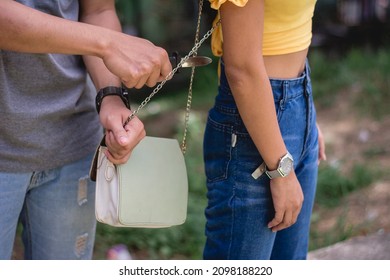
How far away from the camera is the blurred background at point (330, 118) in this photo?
148 inches

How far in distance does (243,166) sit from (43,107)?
56 centimetres

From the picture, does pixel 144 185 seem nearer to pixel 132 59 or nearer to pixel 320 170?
pixel 132 59

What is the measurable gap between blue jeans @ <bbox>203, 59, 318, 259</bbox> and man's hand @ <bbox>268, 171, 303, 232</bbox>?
1.1 inches

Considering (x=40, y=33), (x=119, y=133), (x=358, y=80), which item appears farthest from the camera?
(x=358, y=80)

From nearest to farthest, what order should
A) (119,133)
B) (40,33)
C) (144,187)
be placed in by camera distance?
(40,33), (119,133), (144,187)

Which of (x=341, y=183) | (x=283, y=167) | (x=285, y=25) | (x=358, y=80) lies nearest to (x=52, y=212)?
(x=283, y=167)

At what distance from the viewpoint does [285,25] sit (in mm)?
1720

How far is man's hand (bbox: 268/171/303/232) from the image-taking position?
5.75 feet

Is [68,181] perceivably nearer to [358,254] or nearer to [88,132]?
[88,132]

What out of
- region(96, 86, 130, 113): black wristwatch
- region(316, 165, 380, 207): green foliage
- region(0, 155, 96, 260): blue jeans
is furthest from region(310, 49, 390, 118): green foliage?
region(96, 86, 130, 113): black wristwatch

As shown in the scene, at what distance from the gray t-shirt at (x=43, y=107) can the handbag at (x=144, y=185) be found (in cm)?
16

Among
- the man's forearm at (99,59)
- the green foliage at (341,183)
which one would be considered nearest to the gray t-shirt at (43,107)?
the man's forearm at (99,59)

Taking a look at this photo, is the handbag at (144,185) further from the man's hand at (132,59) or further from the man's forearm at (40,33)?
the man's forearm at (40,33)

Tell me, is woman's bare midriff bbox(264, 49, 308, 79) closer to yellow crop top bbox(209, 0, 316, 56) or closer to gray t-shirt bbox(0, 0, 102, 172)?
yellow crop top bbox(209, 0, 316, 56)
